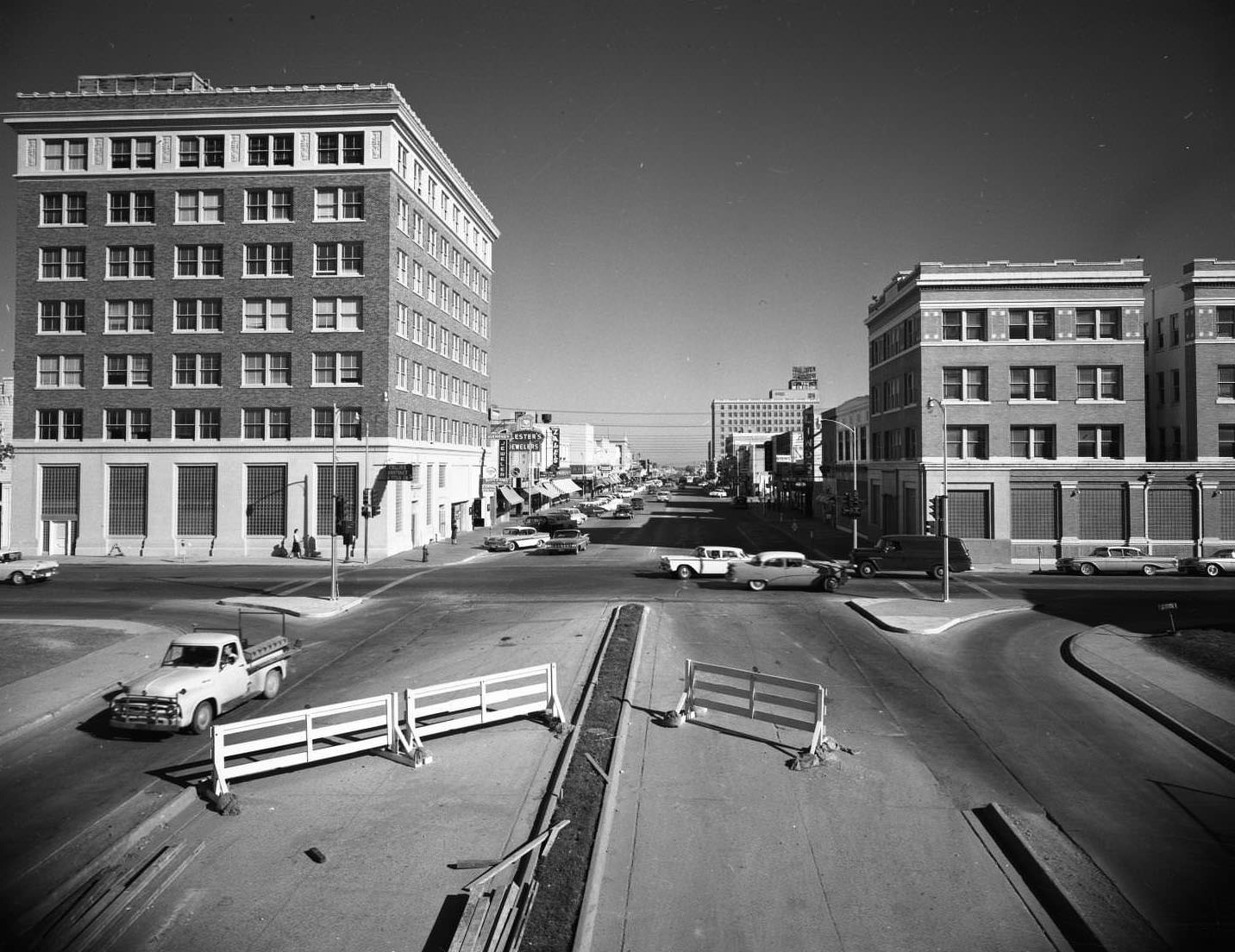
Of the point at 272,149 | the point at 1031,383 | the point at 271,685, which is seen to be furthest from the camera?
the point at 272,149

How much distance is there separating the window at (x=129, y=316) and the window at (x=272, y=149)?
11.2 metres

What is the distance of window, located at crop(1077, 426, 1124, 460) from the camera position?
44.3m

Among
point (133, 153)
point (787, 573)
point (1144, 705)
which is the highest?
point (133, 153)

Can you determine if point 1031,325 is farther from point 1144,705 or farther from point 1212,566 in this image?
point 1144,705

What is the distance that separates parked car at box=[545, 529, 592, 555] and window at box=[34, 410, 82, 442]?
97.9 ft

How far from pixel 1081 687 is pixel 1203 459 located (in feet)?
110

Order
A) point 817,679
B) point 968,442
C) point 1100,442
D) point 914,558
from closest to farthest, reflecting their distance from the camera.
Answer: point 817,679 < point 914,558 < point 1100,442 < point 968,442

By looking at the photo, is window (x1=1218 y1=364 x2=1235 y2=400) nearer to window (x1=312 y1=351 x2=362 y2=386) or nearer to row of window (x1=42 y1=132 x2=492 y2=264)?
row of window (x1=42 y1=132 x2=492 y2=264)

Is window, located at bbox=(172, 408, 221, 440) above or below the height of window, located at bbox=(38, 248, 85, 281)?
below

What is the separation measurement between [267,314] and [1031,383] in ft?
151

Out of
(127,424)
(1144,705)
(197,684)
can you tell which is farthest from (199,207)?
(1144,705)

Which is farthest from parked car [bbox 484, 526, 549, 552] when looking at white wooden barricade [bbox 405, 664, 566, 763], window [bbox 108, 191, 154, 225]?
white wooden barricade [bbox 405, 664, 566, 763]

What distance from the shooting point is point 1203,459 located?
4322cm

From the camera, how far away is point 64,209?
47.6m
